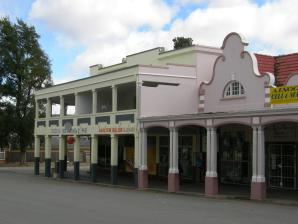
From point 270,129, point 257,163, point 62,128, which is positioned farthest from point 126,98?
point 257,163

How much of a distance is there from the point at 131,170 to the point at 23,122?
19.7 meters

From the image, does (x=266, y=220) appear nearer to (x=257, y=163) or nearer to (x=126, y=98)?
(x=257, y=163)

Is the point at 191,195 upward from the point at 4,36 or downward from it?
downward

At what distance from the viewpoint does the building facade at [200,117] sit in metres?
23.8

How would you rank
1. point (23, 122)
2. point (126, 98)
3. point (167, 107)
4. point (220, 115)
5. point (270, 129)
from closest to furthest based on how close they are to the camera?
point (220, 115), point (270, 129), point (167, 107), point (126, 98), point (23, 122)

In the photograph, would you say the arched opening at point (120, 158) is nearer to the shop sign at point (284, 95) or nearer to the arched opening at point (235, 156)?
the arched opening at point (235, 156)

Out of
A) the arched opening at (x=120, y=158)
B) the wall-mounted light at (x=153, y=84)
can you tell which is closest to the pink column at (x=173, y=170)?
the wall-mounted light at (x=153, y=84)

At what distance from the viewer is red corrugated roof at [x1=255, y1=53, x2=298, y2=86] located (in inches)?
1161

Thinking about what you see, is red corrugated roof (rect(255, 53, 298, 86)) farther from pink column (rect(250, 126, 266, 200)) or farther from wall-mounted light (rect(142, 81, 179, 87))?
pink column (rect(250, 126, 266, 200))

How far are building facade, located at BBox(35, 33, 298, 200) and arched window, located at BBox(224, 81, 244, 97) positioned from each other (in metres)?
0.05

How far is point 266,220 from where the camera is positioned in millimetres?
14453

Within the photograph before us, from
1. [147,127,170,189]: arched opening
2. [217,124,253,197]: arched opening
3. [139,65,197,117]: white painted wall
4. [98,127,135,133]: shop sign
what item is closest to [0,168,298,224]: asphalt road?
[217,124,253,197]: arched opening

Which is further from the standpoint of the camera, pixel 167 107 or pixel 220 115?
pixel 167 107

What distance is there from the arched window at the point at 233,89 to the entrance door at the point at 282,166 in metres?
3.20
